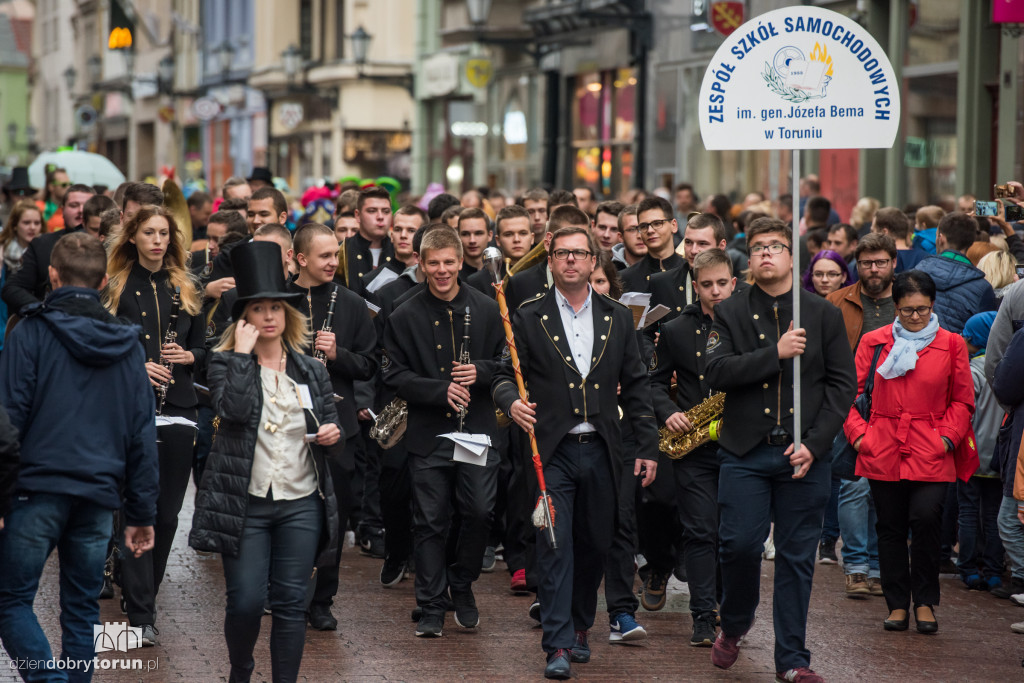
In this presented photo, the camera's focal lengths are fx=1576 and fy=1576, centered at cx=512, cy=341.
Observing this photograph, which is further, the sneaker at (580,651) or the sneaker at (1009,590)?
the sneaker at (1009,590)

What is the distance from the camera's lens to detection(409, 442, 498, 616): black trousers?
A: 8.50 metres

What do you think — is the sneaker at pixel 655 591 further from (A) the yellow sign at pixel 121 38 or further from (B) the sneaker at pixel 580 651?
(A) the yellow sign at pixel 121 38

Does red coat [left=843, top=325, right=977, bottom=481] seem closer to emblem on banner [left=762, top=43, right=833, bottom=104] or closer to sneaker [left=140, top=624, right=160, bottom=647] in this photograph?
emblem on banner [left=762, top=43, right=833, bottom=104]

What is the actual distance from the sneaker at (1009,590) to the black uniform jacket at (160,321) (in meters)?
5.13

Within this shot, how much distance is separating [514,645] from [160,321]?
8.36ft

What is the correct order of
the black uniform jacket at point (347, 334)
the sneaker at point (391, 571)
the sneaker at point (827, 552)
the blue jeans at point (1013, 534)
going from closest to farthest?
1. the black uniform jacket at point (347, 334)
2. the blue jeans at point (1013, 534)
3. the sneaker at point (391, 571)
4. the sneaker at point (827, 552)

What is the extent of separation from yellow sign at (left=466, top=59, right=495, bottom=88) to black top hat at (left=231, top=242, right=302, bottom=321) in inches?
1051

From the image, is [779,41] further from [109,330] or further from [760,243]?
[109,330]

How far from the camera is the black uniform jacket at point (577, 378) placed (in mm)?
7785

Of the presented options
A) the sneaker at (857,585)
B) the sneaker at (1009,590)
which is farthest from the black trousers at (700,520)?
the sneaker at (1009,590)

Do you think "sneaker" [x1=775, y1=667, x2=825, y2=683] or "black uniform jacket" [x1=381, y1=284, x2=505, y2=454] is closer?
"sneaker" [x1=775, y1=667, x2=825, y2=683]

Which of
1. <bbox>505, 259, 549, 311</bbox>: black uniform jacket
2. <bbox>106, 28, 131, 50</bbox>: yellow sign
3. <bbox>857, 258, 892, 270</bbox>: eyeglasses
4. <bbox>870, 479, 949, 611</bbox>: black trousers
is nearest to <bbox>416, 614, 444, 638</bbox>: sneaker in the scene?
<bbox>505, 259, 549, 311</bbox>: black uniform jacket

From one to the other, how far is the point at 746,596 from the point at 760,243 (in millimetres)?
1710

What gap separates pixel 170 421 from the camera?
27.0ft
